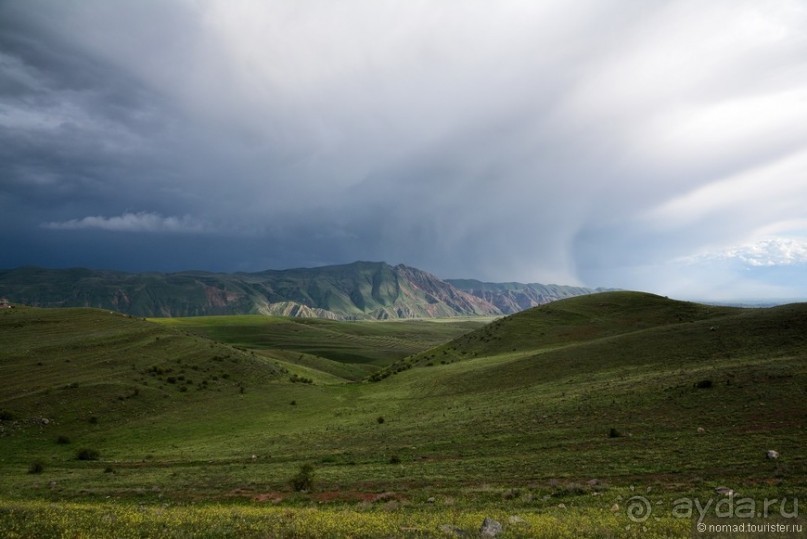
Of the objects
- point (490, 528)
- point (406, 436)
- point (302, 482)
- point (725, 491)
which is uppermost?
point (725, 491)

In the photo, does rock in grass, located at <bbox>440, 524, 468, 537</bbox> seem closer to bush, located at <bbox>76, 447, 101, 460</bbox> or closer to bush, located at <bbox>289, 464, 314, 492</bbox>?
bush, located at <bbox>289, 464, 314, 492</bbox>

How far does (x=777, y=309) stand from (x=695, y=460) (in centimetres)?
5507

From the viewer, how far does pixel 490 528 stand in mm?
14438

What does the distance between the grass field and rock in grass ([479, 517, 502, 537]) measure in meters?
0.58

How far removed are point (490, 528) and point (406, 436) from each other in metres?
23.9

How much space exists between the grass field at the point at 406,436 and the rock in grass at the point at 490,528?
58 cm

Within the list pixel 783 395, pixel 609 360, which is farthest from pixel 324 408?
pixel 783 395

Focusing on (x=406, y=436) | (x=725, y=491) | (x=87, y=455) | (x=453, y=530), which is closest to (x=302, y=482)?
(x=453, y=530)

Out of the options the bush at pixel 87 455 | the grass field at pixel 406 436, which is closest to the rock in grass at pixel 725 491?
the grass field at pixel 406 436

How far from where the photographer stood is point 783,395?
3089 cm

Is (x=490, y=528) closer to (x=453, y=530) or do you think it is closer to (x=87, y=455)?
(x=453, y=530)

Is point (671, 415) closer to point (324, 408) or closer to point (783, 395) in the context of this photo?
point (783, 395)

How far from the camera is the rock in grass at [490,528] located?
45.9 ft

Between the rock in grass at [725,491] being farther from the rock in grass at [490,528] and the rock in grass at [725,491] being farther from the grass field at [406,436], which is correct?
the rock in grass at [490,528]
